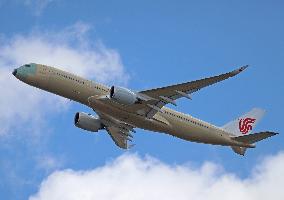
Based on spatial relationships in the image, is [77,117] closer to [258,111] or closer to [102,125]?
[102,125]

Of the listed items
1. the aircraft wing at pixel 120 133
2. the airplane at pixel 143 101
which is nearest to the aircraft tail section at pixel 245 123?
the airplane at pixel 143 101

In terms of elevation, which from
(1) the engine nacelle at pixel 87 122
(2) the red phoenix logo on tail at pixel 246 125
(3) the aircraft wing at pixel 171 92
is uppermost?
(2) the red phoenix logo on tail at pixel 246 125

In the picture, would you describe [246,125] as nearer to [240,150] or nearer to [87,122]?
[240,150]

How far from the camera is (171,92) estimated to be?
5466 cm

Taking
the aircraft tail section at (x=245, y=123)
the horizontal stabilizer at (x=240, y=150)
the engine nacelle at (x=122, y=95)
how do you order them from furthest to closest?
1. the aircraft tail section at (x=245, y=123)
2. the horizontal stabilizer at (x=240, y=150)
3. the engine nacelle at (x=122, y=95)

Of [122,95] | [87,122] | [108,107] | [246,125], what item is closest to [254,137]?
[246,125]

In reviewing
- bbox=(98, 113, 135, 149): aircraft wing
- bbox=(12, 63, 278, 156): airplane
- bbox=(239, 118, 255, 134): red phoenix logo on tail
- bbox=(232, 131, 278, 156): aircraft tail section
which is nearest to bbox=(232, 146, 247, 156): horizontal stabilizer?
bbox=(232, 131, 278, 156): aircraft tail section

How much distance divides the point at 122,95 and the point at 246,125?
812 inches

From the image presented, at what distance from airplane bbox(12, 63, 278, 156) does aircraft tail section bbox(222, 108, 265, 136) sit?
2828mm

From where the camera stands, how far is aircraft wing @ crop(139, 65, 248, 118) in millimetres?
52066

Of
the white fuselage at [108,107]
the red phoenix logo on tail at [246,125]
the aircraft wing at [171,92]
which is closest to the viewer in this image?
the aircraft wing at [171,92]

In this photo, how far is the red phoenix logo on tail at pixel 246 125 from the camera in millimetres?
67250

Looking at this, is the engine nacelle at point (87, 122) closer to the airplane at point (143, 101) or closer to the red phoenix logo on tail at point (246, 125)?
the airplane at point (143, 101)

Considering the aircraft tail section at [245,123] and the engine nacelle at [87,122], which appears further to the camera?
the aircraft tail section at [245,123]
